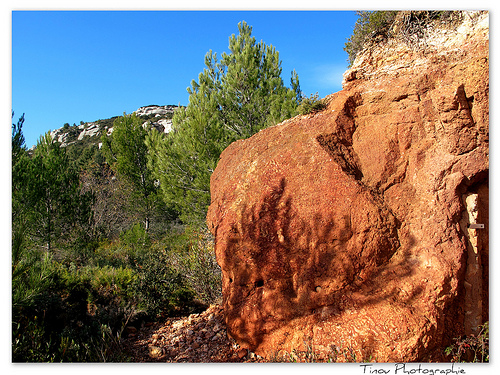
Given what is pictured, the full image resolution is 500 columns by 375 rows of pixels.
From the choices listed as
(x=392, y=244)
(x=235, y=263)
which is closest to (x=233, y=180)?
(x=235, y=263)

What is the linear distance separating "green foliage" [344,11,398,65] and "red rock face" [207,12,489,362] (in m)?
0.90

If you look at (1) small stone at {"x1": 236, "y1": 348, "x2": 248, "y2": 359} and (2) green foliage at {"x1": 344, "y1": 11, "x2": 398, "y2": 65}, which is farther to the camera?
(2) green foliage at {"x1": 344, "y1": 11, "x2": 398, "y2": 65}

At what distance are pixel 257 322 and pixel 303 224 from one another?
1.11 metres

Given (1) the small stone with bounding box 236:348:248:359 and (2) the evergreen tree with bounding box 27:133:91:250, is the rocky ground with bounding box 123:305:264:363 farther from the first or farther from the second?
(2) the evergreen tree with bounding box 27:133:91:250

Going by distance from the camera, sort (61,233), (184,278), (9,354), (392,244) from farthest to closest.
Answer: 1. (61,233)
2. (184,278)
3. (9,354)
4. (392,244)

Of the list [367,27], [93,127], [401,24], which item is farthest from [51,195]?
[93,127]

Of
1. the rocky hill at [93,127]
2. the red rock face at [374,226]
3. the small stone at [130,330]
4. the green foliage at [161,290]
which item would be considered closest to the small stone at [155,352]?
the small stone at [130,330]

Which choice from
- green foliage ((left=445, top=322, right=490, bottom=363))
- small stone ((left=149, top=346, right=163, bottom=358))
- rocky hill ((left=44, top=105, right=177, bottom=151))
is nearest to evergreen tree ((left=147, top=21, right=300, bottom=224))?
small stone ((left=149, top=346, right=163, bottom=358))

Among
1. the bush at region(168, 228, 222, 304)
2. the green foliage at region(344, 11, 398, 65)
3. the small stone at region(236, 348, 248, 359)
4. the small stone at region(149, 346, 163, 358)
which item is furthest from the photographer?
the bush at region(168, 228, 222, 304)

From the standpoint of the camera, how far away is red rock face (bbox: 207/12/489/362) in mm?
3102

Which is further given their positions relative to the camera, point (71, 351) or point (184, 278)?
point (184, 278)

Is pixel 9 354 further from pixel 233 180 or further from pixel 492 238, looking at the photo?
pixel 492 238

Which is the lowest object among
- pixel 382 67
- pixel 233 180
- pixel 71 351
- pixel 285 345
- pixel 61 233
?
pixel 71 351

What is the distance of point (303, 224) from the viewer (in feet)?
11.1
